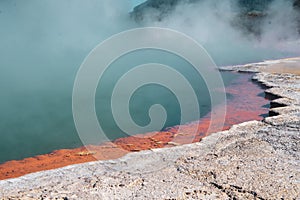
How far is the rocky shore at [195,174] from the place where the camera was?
2.32 meters

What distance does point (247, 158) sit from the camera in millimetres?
2846

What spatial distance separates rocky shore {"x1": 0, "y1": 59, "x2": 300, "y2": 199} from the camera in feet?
7.63

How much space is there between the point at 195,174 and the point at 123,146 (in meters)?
1.71

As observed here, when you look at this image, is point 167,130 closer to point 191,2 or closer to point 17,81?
point 17,81

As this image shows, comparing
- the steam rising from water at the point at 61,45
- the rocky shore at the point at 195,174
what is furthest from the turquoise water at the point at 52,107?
the rocky shore at the point at 195,174

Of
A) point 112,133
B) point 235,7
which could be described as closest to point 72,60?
point 112,133

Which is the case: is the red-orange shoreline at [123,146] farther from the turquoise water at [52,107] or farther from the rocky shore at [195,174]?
the rocky shore at [195,174]

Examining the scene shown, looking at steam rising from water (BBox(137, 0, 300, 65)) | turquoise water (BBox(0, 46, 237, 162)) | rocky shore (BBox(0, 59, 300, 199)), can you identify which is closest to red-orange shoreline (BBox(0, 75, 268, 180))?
turquoise water (BBox(0, 46, 237, 162))

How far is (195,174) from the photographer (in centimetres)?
260

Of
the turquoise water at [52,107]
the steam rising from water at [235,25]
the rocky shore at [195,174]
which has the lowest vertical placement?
the rocky shore at [195,174]

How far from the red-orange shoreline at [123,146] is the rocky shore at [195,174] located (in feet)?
2.72

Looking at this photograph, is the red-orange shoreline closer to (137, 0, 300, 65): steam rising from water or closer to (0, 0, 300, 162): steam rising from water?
(0, 0, 300, 162): steam rising from water

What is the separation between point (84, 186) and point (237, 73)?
6867 millimetres

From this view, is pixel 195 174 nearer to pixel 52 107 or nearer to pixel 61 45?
pixel 52 107
